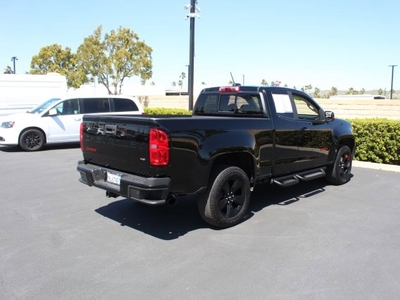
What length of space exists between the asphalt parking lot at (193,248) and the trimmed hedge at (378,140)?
317 cm

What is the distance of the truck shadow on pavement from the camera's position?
193 inches

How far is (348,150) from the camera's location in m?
7.49

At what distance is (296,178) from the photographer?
6.01 meters

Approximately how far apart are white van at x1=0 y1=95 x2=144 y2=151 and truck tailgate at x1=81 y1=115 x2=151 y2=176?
23.3ft

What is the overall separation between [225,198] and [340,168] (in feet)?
11.1

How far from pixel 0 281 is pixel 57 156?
7544 mm

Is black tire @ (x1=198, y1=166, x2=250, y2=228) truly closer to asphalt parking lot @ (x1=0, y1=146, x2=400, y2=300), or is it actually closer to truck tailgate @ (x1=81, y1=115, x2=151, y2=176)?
asphalt parking lot @ (x1=0, y1=146, x2=400, y2=300)

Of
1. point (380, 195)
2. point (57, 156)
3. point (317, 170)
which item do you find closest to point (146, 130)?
point (317, 170)

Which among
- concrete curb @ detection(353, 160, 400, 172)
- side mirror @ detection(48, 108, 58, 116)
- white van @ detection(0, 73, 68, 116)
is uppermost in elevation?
white van @ detection(0, 73, 68, 116)

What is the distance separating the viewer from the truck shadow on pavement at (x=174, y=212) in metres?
4.89

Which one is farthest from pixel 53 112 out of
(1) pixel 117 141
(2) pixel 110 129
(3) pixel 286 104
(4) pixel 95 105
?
(3) pixel 286 104

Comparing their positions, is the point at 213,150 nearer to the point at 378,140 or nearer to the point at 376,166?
the point at 376,166

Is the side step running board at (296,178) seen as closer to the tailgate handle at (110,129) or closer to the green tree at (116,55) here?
the tailgate handle at (110,129)

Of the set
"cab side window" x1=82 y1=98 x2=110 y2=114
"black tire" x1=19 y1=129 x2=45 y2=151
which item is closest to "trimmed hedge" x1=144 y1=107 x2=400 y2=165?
"cab side window" x1=82 y1=98 x2=110 y2=114
